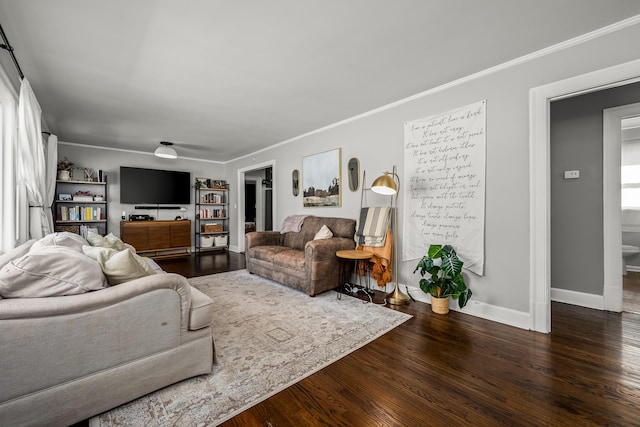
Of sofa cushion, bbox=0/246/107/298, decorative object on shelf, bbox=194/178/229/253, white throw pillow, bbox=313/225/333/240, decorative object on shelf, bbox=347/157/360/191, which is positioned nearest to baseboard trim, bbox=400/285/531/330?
white throw pillow, bbox=313/225/333/240

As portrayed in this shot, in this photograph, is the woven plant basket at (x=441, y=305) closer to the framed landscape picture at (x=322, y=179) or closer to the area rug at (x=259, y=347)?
the area rug at (x=259, y=347)

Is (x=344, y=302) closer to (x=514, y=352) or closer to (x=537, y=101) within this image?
(x=514, y=352)

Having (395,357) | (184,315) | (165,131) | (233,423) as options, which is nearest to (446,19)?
(395,357)

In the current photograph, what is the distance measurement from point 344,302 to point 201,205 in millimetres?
5255

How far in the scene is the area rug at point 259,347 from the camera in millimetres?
1437

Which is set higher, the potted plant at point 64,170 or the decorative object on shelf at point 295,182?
the potted plant at point 64,170

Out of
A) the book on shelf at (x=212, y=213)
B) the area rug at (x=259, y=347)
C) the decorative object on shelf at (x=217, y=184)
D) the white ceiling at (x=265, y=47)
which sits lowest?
the area rug at (x=259, y=347)

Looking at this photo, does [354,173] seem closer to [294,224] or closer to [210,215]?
[294,224]

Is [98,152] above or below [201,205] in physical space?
above

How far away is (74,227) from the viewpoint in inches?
206

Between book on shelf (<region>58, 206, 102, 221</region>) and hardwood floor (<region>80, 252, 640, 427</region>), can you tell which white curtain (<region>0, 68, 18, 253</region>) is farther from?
hardwood floor (<region>80, 252, 640, 427</region>)

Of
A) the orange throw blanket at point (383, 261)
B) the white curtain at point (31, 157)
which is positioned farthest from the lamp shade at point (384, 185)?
the white curtain at point (31, 157)

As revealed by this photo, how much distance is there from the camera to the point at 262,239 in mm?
4457

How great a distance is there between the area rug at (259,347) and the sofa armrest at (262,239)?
87cm
